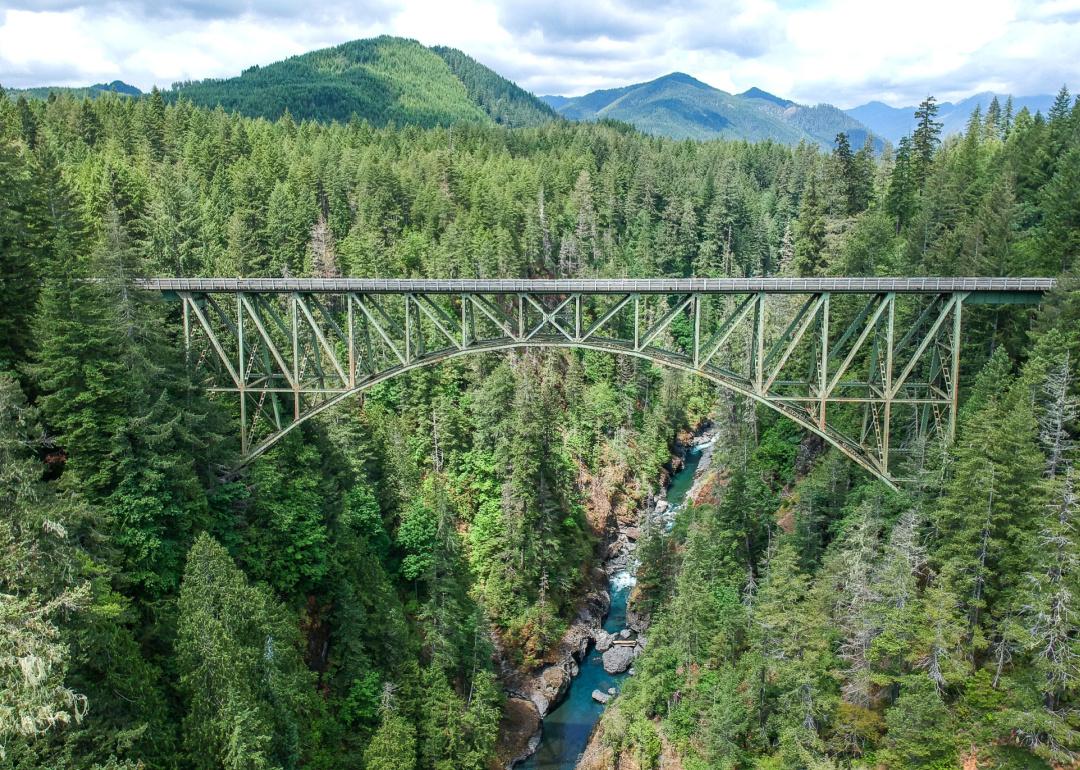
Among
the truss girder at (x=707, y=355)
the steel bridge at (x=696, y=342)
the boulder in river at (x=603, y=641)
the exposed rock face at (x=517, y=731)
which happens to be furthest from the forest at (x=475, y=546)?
the boulder in river at (x=603, y=641)

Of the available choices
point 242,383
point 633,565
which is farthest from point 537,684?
point 242,383

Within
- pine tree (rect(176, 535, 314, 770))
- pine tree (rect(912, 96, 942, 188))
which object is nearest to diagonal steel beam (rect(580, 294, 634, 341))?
pine tree (rect(176, 535, 314, 770))

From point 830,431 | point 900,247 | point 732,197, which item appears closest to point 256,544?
point 830,431

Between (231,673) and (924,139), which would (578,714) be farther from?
(924,139)

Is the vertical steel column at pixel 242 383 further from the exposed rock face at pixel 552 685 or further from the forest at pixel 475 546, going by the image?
the exposed rock face at pixel 552 685

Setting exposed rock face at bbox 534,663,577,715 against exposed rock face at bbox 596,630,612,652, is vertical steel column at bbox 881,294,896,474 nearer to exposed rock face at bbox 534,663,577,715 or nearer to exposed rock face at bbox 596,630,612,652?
exposed rock face at bbox 596,630,612,652

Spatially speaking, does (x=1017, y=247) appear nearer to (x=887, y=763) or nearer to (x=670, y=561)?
(x=670, y=561)

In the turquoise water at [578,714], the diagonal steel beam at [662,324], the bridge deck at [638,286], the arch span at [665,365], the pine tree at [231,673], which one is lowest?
the turquoise water at [578,714]
